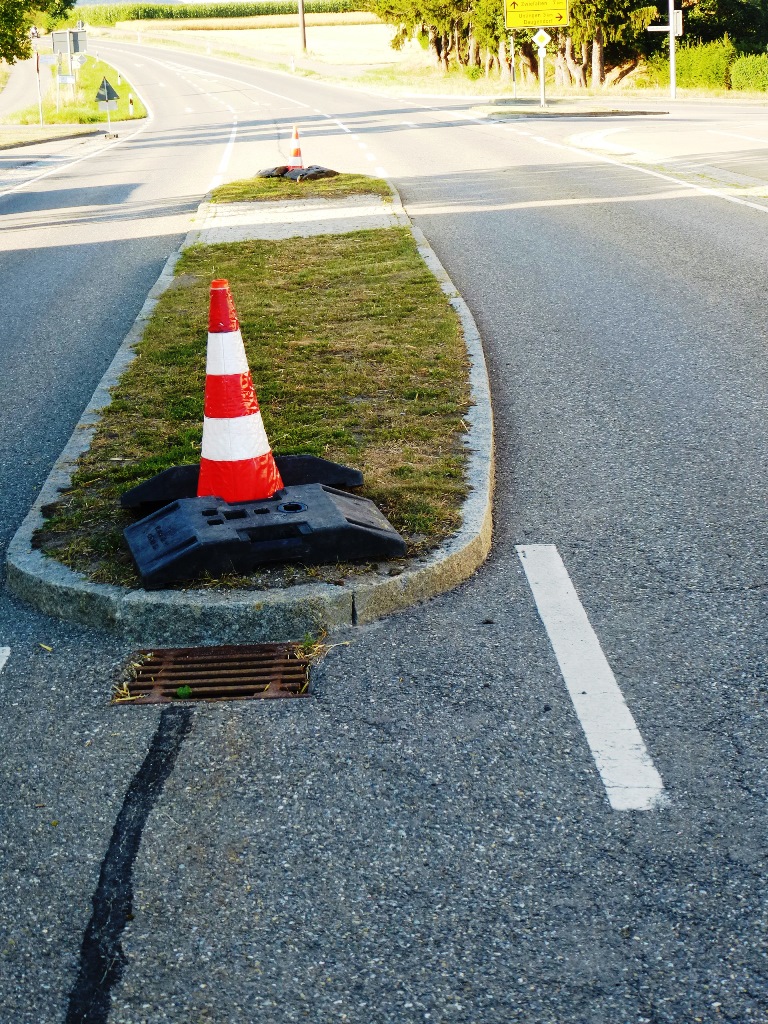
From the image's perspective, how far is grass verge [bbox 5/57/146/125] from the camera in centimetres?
4538

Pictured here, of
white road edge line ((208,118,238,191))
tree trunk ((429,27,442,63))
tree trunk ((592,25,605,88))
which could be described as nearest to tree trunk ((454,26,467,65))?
tree trunk ((429,27,442,63))

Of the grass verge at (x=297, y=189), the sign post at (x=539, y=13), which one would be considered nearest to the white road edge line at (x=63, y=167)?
the grass verge at (x=297, y=189)

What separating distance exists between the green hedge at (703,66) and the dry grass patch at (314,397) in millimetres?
43195

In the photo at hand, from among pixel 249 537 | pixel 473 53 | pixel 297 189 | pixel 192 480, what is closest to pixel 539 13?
pixel 473 53

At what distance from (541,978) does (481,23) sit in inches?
2310

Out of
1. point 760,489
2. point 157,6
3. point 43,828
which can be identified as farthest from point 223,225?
point 157,6

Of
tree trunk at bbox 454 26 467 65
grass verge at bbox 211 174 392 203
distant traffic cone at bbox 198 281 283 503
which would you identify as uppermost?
tree trunk at bbox 454 26 467 65

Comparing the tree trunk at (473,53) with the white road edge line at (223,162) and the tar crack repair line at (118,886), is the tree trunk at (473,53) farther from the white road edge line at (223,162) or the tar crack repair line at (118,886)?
the tar crack repair line at (118,886)

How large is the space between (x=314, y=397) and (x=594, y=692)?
3.41 meters

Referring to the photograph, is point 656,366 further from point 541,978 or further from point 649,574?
point 541,978

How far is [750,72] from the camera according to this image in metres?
46.9

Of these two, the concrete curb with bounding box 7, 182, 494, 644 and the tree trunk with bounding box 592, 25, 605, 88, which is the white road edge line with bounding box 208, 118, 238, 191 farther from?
the tree trunk with bounding box 592, 25, 605, 88

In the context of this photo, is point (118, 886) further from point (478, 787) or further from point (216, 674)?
point (216, 674)

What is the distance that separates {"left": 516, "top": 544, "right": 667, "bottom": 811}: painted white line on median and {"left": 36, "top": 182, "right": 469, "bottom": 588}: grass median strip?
449mm
